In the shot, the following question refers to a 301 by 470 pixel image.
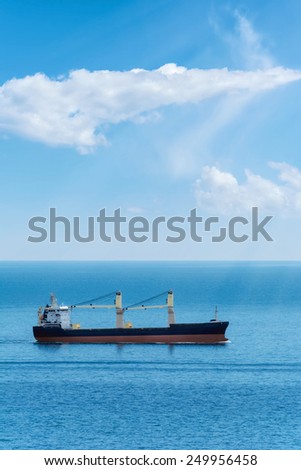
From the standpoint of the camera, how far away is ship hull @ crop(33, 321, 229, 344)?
97.4 m

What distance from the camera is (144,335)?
9838 centimetres

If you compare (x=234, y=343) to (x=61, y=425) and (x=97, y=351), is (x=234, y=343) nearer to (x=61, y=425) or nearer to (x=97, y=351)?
(x=97, y=351)

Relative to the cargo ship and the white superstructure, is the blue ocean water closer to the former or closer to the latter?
the cargo ship

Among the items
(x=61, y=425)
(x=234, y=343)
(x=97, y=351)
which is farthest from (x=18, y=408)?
(x=234, y=343)

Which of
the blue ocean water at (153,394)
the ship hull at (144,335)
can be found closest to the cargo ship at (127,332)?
the ship hull at (144,335)

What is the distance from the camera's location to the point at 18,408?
6225 cm

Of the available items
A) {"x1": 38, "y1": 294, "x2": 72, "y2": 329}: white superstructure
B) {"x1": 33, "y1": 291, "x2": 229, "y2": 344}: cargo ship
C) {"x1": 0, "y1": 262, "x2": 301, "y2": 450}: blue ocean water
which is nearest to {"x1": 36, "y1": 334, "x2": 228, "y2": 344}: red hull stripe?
{"x1": 33, "y1": 291, "x2": 229, "y2": 344}: cargo ship

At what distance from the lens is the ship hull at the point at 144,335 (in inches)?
3836

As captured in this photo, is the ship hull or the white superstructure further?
the white superstructure

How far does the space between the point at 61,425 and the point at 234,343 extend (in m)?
45.7

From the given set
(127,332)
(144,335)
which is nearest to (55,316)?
(127,332)

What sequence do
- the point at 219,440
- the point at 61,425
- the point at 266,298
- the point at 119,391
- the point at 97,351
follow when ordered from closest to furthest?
the point at 219,440
the point at 61,425
the point at 119,391
the point at 97,351
the point at 266,298

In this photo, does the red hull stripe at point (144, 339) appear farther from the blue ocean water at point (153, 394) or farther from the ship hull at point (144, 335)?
the blue ocean water at point (153, 394)

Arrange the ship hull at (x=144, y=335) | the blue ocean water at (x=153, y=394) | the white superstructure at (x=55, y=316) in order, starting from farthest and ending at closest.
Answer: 1. the white superstructure at (x=55, y=316)
2. the ship hull at (x=144, y=335)
3. the blue ocean water at (x=153, y=394)
